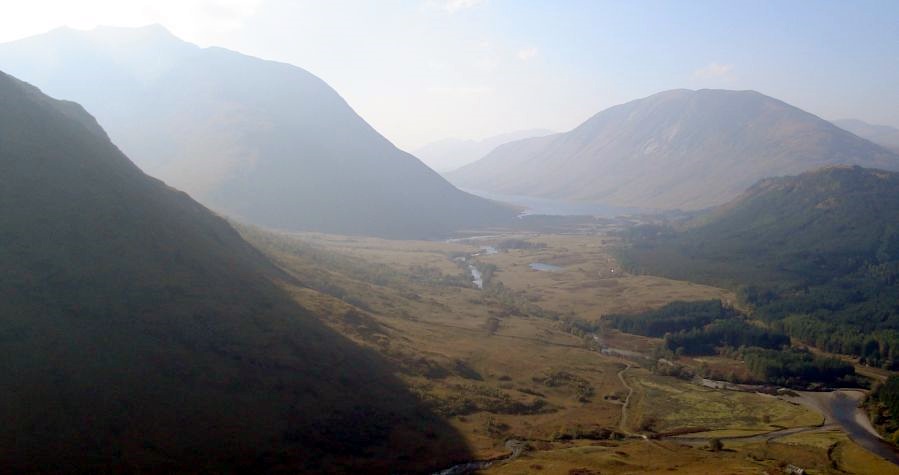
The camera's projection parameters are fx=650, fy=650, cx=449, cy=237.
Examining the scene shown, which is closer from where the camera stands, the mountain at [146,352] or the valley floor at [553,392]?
the mountain at [146,352]

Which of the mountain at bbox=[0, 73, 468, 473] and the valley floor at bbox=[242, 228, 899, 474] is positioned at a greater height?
the mountain at bbox=[0, 73, 468, 473]

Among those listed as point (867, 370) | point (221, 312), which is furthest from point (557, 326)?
point (221, 312)

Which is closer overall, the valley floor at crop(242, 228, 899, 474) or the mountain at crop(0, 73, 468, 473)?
the mountain at crop(0, 73, 468, 473)

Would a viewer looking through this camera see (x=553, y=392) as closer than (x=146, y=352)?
No

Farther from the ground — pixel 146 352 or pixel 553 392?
pixel 146 352

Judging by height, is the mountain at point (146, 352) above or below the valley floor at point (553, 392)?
above
